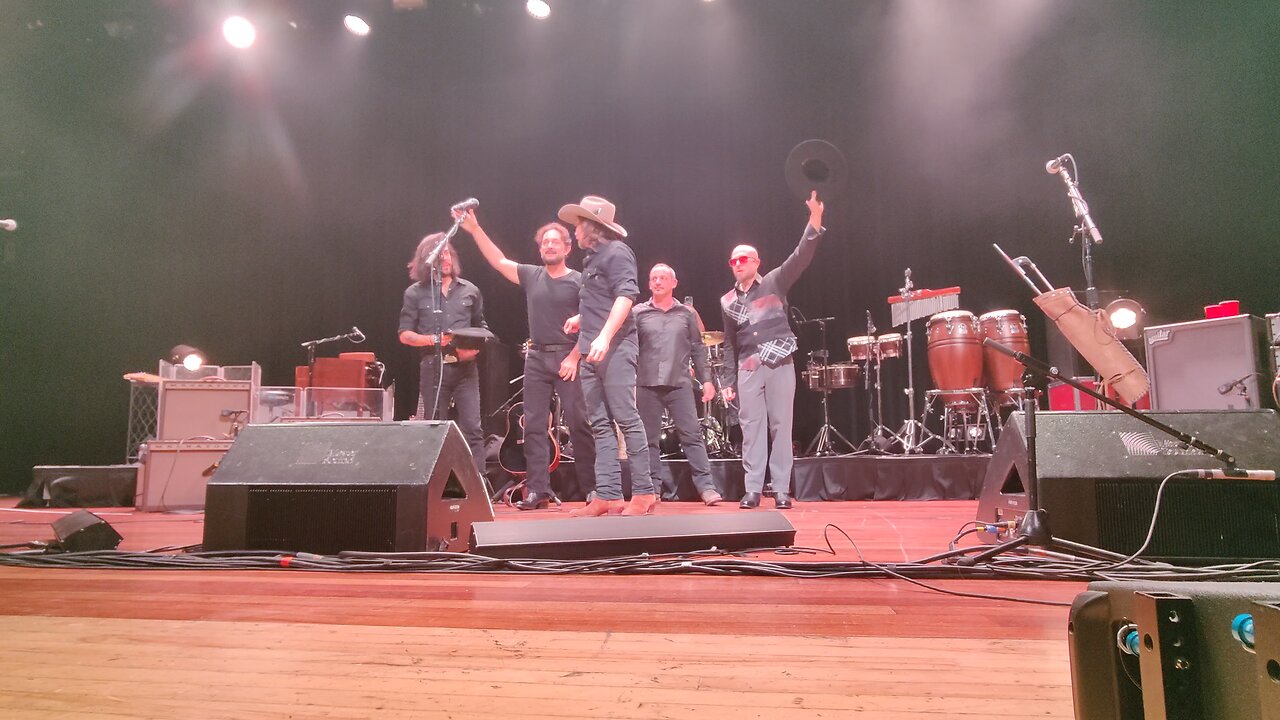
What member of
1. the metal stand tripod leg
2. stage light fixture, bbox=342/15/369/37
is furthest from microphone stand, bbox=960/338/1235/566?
stage light fixture, bbox=342/15/369/37

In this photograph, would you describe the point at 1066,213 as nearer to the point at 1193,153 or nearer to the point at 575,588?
the point at 1193,153

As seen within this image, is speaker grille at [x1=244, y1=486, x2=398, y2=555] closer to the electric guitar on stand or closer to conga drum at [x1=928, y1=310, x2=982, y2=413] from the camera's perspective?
the electric guitar on stand

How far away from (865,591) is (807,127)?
255 inches

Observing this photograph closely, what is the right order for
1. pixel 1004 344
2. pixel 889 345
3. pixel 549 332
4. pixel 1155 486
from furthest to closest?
pixel 889 345
pixel 1004 344
pixel 549 332
pixel 1155 486

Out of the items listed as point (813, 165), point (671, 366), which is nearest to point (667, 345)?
point (671, 366)

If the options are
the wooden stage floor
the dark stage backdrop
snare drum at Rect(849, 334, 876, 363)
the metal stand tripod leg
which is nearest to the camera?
the wooden stage floor

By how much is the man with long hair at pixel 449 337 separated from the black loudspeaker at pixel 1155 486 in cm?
323

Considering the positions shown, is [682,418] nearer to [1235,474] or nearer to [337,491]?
[337,491]

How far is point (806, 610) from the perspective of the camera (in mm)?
1400

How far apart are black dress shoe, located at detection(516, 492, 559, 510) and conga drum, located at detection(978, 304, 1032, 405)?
3841 millimetres

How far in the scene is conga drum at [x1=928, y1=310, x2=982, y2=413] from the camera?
6.00m

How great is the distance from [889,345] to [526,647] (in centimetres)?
615

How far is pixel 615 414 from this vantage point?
3.58m

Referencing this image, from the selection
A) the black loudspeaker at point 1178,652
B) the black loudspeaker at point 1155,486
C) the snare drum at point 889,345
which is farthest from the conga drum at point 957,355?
Result: the black loudspeaker at point 1178,652
